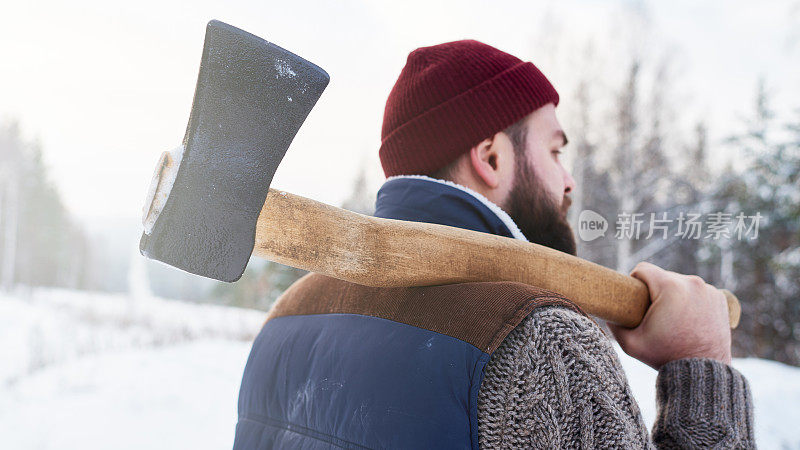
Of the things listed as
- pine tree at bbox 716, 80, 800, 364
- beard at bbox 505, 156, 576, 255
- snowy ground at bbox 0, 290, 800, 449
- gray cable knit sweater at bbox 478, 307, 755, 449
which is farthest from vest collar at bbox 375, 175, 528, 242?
pine tree at bbox 716, 80, 800, 364

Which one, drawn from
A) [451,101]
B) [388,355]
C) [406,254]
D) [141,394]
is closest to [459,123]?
[451,101]

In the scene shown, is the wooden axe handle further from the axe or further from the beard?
the beard

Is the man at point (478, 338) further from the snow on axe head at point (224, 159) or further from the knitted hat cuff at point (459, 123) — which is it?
the snow on axe head at point (224, 159)

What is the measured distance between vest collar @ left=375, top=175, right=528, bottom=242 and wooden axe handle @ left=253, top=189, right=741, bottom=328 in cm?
7

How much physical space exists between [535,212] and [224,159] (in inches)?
33.8

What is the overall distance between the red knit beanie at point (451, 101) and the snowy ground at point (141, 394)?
1.69m

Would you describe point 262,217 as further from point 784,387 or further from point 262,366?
point 784,387

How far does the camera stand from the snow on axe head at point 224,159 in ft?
2.19

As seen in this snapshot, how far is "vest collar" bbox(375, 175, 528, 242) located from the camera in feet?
3.60

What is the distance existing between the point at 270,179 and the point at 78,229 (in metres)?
49.7

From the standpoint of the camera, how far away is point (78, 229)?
43156mm

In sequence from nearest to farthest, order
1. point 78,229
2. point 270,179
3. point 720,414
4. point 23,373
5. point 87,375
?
point 270,179
point 720,414
point 87,375
point 23,373
point 78,229

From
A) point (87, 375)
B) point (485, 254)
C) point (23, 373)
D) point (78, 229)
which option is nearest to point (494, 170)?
point (485, 254)

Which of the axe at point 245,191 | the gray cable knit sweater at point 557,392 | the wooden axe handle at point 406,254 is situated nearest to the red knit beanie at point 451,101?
the wooden axe handle at point 406,254
